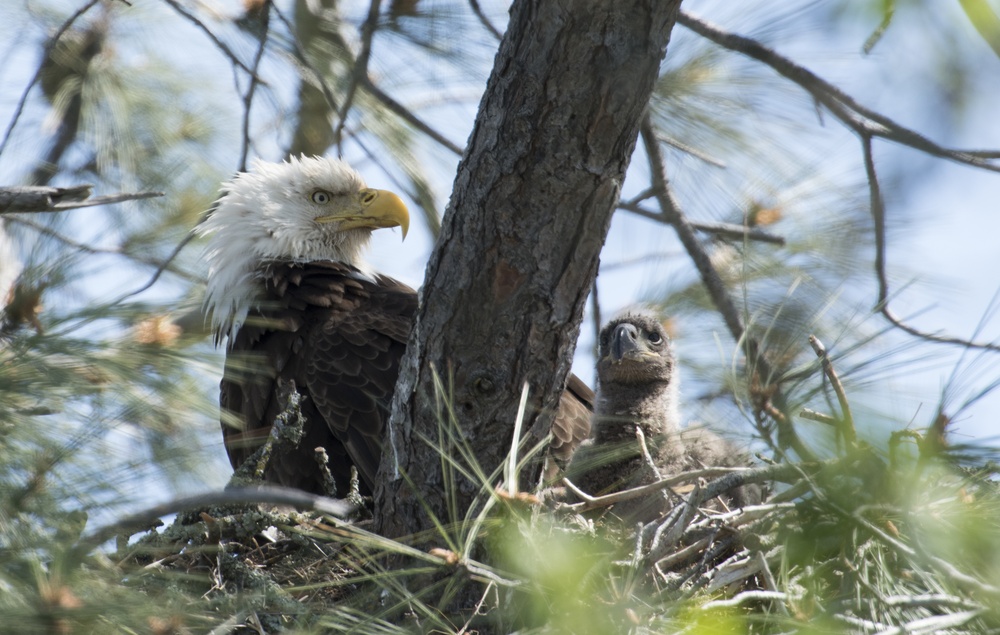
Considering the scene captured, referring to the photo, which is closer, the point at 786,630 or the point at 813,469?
the point at 813,469

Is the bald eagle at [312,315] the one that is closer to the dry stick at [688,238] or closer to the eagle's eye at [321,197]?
the eagle's eye at [321,197]

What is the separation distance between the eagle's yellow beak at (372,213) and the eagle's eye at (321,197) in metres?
0.09

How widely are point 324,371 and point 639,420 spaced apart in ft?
3.58

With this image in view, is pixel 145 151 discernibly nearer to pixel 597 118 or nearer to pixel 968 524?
pixel 597 118

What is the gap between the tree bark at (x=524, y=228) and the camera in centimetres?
251

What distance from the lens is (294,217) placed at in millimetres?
4781

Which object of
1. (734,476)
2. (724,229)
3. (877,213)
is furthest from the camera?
(724,229)

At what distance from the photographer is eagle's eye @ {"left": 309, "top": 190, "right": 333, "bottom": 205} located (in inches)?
191

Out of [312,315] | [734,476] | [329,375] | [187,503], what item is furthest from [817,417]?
[312,315]

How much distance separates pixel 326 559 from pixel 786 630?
1373 mm

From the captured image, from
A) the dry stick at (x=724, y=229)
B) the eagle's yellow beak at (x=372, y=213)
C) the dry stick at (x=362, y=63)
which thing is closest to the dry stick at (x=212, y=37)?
the dry stick at (x=362, y=63)

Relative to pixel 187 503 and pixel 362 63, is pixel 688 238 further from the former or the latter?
pixel 187 503

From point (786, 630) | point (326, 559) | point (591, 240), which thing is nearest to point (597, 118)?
point (591, 240)

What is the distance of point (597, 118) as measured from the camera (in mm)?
2531
